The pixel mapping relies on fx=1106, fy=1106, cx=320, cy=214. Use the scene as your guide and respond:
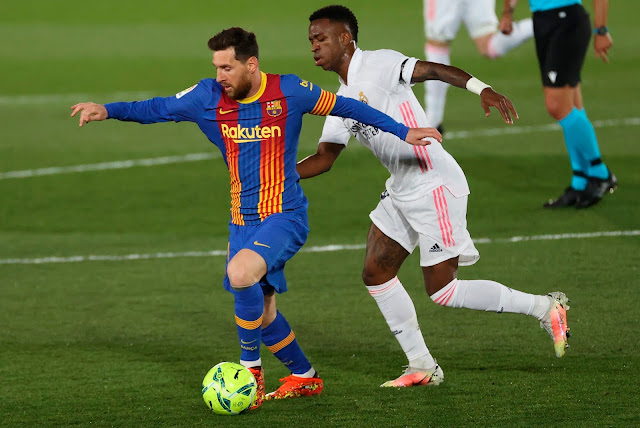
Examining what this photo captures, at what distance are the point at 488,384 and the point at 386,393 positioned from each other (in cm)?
54

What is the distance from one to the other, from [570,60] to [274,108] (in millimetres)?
4675

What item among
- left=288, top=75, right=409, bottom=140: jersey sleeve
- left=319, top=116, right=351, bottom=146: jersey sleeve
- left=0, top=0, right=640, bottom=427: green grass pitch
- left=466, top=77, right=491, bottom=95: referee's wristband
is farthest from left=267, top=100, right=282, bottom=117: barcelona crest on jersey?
left=0, top=0, right=640, bottom=427: green grass pitch

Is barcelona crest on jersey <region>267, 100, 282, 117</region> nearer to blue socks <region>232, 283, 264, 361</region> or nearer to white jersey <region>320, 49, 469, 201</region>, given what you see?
white jersey <region>320, 49, 469, 201</region>

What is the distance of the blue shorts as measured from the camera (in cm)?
545

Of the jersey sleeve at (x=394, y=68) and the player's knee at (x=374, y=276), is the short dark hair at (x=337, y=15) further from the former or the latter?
the player's knee at (x=374, y=276)

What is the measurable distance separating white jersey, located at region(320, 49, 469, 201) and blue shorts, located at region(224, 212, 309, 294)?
1.92ft

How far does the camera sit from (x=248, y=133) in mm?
5562

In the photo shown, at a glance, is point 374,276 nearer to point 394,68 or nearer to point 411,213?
point 411,213

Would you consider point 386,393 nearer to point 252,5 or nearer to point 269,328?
point 269,328

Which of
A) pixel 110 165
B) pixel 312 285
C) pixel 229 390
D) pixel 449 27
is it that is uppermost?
pixel 449 27

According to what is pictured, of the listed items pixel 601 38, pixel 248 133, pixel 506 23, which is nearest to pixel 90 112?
pixel 248 133

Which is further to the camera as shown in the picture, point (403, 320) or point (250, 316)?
point (403, 320)

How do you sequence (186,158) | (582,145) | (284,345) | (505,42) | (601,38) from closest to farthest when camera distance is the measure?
1. (284,345)
2. (601,38)
3. (582,145)
4. (186,158)
5. (505,42)

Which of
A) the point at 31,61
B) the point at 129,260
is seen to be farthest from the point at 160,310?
the point at 31,61
